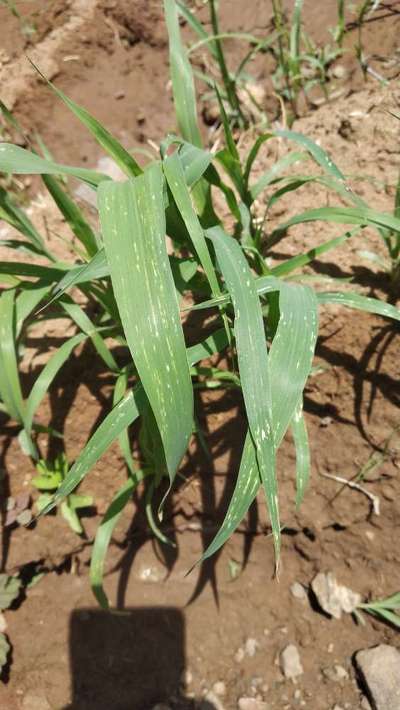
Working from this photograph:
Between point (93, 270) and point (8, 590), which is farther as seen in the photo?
point (8, 590)

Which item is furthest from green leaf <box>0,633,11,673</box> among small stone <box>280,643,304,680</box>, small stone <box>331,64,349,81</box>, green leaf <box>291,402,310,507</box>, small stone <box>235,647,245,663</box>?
small stone <box>331,64,349,81</box>

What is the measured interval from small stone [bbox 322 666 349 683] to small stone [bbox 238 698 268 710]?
16 cm

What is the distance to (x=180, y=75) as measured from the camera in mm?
1204

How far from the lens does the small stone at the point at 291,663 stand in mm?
1243

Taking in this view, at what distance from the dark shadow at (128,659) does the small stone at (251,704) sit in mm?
75

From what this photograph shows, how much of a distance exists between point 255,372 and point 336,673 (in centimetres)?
87

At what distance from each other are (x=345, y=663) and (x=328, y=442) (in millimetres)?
514

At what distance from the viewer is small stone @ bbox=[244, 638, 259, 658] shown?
128cm

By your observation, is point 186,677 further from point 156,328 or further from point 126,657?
point 156,328

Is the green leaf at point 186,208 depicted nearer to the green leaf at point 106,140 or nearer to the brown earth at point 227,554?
the green leaf at point 106,140

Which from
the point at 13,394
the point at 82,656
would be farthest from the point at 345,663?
the point at 13,394

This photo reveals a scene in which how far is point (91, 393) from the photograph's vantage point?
137cm

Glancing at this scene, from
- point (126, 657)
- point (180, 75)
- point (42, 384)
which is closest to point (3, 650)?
point (126, 657)

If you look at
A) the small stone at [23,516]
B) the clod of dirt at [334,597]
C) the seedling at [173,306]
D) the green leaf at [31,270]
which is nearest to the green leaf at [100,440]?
the seedling at [173,306]
